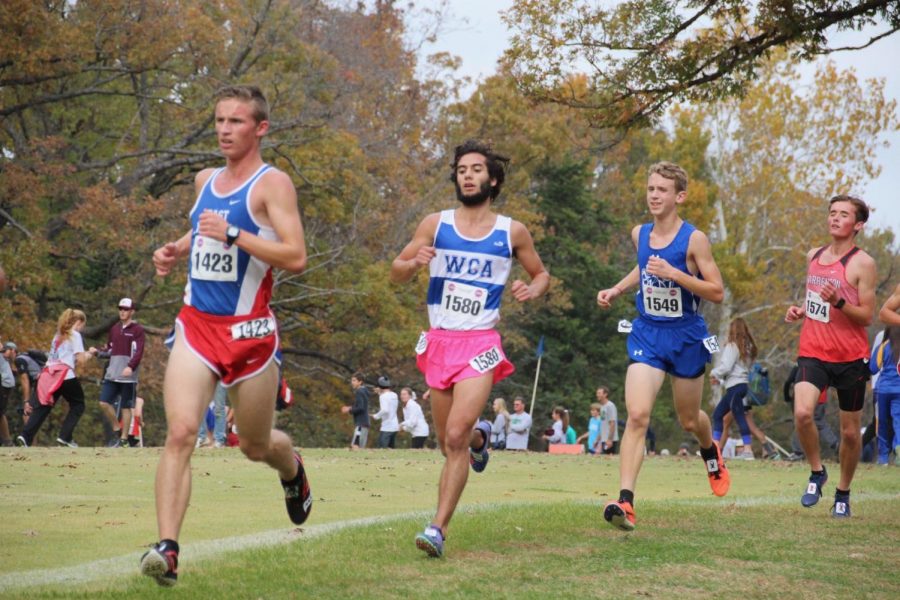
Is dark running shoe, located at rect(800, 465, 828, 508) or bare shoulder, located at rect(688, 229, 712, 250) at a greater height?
bare shoulder, located at rect(688, 229, 712, 250)

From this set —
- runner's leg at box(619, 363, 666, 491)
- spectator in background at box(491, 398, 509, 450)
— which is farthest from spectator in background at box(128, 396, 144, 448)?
runner's leg at box(619, 363, 666, 491)

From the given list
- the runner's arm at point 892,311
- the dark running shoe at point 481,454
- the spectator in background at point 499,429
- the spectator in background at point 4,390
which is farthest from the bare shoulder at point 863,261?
the spectator in background at point 499,429

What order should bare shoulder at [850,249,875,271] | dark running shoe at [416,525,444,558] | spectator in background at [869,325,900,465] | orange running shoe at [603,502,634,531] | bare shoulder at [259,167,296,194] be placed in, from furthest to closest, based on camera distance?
spectator in background at [869,325,900,465] → bare shoulder at [850,249,875,271] → orange running shoe at [603,502,634,531] → dark running shoe at [416,525,444,558] → bare shoulder at [259,167,296,194]

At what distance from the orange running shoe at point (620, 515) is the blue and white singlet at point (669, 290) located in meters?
1.54

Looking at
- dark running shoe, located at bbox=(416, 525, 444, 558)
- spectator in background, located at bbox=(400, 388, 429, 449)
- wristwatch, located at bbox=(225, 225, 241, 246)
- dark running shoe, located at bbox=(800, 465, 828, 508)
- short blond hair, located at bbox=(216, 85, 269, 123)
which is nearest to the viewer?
wristwatch, located at bbox=(225, 225, 241, 246)

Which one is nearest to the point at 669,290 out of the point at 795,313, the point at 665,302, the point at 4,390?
the point at 665,302

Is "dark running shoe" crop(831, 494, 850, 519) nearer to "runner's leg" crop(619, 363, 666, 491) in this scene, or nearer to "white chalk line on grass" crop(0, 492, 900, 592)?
"white chalk line on grass" crop(0, 492, 900, 592)

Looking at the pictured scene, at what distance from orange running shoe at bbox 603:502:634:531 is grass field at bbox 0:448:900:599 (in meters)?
0.10

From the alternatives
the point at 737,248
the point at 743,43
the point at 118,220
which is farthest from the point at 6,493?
the point at 737,248

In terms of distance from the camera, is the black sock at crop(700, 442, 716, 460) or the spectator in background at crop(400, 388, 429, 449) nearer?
the black sock at crop(700, 442, 716, 460)

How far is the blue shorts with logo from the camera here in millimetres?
9695

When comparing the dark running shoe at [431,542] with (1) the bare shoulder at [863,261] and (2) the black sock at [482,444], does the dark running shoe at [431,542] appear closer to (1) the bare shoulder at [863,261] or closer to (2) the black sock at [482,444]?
(2) the black sock at [482,444]

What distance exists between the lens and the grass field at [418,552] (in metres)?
6.92

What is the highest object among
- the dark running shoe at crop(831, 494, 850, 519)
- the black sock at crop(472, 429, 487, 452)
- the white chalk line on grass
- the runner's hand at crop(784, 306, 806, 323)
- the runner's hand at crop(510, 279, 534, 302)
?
the runner's hand at crop(784, 306, 806, 323)
